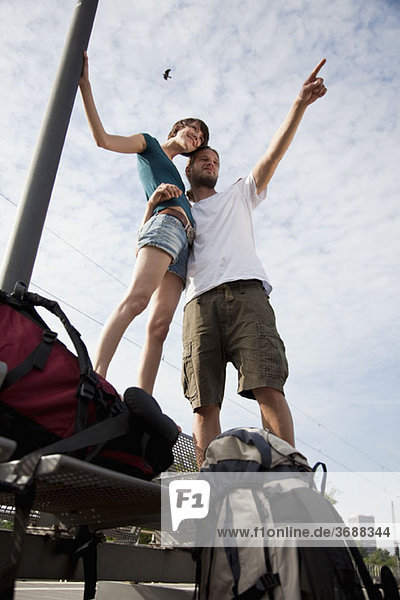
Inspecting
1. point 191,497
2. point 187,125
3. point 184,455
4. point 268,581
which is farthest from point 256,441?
point 187,125

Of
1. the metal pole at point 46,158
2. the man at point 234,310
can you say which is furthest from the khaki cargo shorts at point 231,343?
the metal pole at point 46,158

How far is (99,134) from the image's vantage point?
2.84 m

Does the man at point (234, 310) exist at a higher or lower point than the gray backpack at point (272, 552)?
higher

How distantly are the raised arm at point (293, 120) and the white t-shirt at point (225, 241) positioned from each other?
260 mm

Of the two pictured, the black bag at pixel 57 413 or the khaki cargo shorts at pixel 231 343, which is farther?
the khaki cargo shorts at pixel 231 343

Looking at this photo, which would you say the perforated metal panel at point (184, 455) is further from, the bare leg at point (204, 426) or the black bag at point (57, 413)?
the black bag at point (57, 413)

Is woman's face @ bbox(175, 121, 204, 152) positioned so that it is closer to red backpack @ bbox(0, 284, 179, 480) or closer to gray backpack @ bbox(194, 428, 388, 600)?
red backpack @ bbox(0, 284, 179, 480)

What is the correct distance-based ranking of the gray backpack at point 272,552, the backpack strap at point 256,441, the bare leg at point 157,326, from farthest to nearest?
the bare leg at point 157,326
the backpack strap at point 256,441
the gray backpack at point 272,552

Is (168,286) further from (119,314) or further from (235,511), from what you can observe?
(235,511)

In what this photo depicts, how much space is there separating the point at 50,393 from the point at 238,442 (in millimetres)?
728

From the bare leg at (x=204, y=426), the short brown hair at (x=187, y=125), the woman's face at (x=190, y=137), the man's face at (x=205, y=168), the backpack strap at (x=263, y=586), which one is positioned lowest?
the backpack strap at (x=263, y=586)

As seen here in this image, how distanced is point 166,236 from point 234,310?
586 mm

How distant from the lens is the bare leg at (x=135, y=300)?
7.77 ft

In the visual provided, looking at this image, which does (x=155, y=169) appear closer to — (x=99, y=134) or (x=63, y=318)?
(x=99, y=134)
